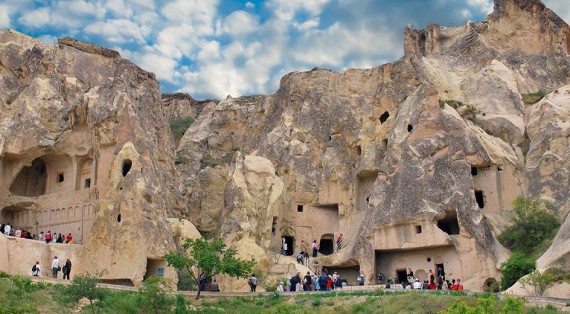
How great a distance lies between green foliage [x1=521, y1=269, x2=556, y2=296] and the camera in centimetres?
3150

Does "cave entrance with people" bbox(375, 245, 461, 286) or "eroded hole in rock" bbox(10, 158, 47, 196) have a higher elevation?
"eroded hole in rock" bbox(10, 158, 47, 196)

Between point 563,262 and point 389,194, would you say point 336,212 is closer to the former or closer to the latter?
point 389,194

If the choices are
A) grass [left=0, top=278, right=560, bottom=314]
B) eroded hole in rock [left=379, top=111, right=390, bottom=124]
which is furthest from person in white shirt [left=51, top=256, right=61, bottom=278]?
eroded hole in rock [left=379, top=111, right=390, bottom=124]

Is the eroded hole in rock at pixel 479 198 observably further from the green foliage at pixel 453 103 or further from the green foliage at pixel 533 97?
the green foliage at pixel 533 97

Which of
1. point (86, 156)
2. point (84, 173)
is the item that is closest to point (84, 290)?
point (84, 173)

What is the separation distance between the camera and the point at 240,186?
44.4 metres

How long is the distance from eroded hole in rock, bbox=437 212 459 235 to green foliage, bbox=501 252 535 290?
6.07m

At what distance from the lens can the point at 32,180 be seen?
45.4m

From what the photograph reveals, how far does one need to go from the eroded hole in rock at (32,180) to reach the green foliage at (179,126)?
21.6 metres

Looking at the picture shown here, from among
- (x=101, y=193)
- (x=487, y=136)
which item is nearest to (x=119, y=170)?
(x=101, y=193)

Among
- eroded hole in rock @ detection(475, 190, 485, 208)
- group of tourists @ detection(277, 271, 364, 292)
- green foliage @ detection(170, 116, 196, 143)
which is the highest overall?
green foliage @ detection(170, 116, 196, 143)

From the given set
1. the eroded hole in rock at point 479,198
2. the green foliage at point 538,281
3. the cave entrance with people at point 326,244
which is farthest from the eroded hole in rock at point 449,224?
the green foliage at point 538,281

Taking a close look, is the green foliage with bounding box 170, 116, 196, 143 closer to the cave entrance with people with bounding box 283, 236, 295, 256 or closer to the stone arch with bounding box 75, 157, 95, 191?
the cave entrance with people with bounding box 283, 236, 295, 256

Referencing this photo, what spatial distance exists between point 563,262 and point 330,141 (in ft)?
65.6
